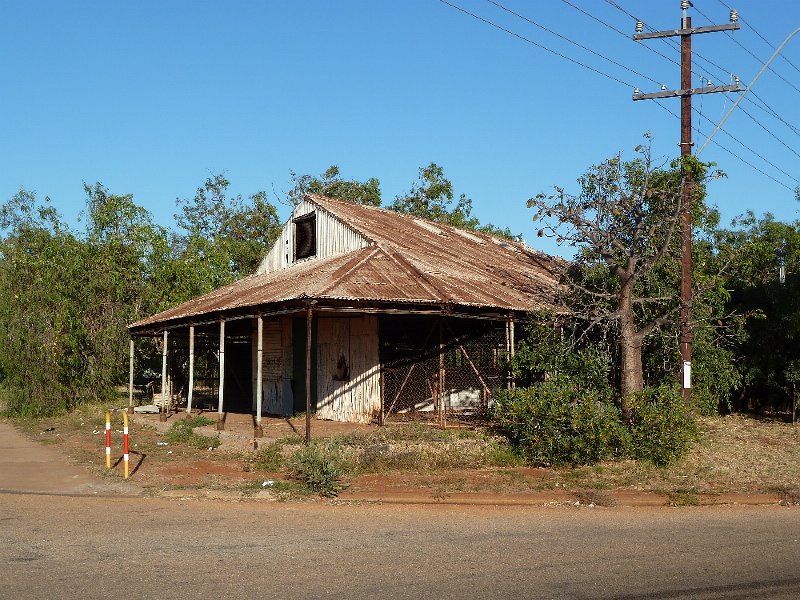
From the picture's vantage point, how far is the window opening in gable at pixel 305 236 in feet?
67.9

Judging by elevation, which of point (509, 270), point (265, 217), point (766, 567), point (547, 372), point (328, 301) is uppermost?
point (265, 217)

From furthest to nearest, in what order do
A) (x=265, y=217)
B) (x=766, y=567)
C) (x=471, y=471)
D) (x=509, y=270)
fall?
(x=265, y=217)
(x=509, y=270)
(x=471, y=471)
(x=766, y=567)

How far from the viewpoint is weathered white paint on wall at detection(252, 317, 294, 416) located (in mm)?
18656

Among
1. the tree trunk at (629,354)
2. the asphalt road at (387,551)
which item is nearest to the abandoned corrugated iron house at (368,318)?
the tree trunk at (629,354)

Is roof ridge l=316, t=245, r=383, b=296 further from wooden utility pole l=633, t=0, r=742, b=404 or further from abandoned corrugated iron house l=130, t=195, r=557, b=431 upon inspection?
wooden utility pole l=633, t=0, r=742, b=404

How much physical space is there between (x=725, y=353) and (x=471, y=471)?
733cm

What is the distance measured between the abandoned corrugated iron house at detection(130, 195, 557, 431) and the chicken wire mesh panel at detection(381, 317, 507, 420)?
0.08 ft

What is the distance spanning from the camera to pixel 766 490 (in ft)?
34.2

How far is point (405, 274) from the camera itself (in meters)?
15.8

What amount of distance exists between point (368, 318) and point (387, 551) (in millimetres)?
9425

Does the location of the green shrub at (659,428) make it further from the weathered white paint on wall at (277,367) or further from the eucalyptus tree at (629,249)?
the weathered white paint on wall at (277,367)

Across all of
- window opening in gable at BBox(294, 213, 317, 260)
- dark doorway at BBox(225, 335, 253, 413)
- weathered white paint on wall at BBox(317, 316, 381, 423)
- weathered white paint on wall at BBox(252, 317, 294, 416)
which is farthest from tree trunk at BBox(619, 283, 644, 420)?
dark doorway at BBox(225, 335, 253, 413)

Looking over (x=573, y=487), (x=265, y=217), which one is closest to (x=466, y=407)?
(x=573, y=487)

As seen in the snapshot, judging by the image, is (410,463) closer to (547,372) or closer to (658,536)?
(547,372)
